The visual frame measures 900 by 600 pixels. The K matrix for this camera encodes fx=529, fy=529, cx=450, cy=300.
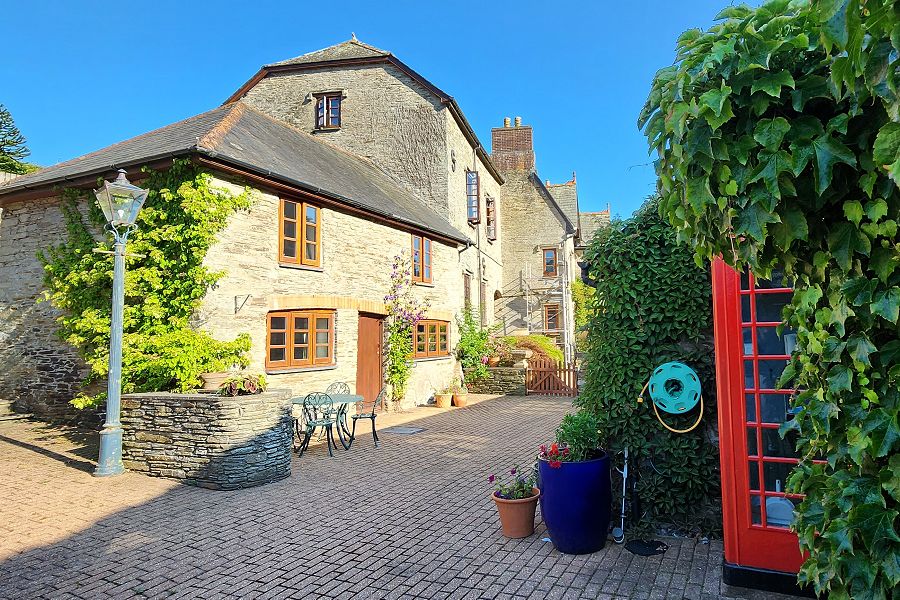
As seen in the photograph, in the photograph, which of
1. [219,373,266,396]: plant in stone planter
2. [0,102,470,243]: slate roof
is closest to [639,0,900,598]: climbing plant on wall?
[219,373,266,396]: plant in stone planter

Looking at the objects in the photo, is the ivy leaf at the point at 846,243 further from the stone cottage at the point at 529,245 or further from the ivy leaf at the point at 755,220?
the stone cottage at the point at 529,245

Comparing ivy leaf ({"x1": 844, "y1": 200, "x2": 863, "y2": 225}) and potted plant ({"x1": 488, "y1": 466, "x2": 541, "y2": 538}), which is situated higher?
ivy leaf ({"x1": 844, "y1": 200, "x2": 863, "y2": 225})

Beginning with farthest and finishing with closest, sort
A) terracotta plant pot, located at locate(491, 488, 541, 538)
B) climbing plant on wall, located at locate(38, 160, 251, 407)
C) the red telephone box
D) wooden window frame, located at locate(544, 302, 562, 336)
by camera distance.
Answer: wooden window frame, located at locate(544, 302, 562, 336)
climbing plant on wall, located at locate(38, 160, 251, 407)
terracotta plant pot, located at locate(491, 488, 541, 538)
the red telephone box

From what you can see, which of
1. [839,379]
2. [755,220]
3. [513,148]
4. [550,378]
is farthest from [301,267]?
[513,148]

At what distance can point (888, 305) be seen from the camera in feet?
5.83

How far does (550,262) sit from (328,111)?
44.1 ft

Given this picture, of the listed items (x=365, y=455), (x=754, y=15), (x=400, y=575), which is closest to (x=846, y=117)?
(x=754, y=15)

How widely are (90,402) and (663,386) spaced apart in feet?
31.0

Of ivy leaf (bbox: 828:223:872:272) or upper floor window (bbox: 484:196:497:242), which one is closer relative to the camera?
ivy leaf (bbox: 828:223:872:272)

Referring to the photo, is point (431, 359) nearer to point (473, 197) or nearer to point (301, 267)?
point (301, 267)

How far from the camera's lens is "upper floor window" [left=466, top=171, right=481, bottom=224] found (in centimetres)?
2241

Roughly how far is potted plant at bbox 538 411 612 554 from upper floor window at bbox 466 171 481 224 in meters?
18.1

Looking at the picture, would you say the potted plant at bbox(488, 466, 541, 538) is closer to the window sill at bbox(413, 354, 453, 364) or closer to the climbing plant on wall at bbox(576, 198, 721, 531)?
the climbing plant on wall at bbox(576, 198, 721, 531)

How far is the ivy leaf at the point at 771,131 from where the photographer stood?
6.30ft
